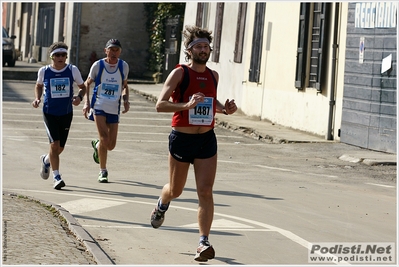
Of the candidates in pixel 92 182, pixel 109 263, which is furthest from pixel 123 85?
pixel 109 263

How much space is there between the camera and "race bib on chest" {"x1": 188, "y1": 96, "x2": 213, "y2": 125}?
821cm

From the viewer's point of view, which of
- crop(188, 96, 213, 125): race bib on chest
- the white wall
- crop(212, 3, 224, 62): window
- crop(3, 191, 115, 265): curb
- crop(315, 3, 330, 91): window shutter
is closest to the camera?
crop(3, 191, 115, 265): curb

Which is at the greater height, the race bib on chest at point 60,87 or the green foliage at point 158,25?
the green foliage at point 158,25

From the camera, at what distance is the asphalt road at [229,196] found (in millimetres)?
8781

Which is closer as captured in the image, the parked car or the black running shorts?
the black running shorts

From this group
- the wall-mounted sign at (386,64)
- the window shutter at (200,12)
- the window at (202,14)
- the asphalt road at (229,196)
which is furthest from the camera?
the window shutter at (200,12)

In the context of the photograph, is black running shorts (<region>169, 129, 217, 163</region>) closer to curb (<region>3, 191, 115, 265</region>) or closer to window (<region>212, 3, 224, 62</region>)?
curb (<region>3, 191, 115, 265</region>)

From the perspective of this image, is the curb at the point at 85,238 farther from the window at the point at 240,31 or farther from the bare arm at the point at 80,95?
the window at the point at 240,31

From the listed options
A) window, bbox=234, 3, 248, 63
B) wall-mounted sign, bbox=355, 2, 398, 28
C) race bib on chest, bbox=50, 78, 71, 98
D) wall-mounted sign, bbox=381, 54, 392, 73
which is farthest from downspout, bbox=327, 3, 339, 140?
race bib on chest, bbox=50, 78, 71, 98

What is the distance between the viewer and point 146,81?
38438 mm

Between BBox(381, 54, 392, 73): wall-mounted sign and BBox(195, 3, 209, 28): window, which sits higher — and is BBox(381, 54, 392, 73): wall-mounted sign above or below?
below

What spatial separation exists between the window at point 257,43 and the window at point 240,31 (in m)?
1.25

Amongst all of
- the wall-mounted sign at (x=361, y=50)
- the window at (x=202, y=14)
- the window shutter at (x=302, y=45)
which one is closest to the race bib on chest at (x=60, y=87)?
the wall-mounted sign at (x=361, y=50)

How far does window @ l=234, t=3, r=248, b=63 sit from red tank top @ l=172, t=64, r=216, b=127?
18.8 m
